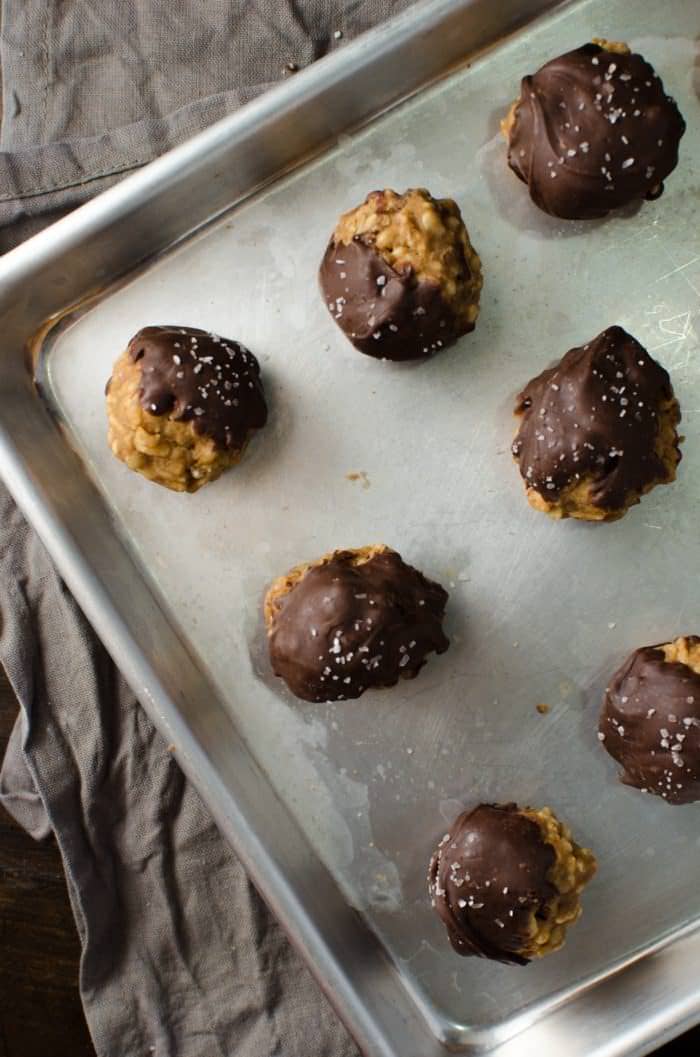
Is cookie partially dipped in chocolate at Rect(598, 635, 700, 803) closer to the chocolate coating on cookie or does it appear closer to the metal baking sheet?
the metal baking sheet

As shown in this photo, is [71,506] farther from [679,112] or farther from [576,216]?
[679,112]

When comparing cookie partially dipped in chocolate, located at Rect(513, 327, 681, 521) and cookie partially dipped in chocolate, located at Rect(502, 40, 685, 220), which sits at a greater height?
cookie partially dipped in chocolate, located at Rect(502, 40, 685, 220)

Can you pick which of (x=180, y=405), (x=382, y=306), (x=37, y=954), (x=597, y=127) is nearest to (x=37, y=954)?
(x=37, y=954)

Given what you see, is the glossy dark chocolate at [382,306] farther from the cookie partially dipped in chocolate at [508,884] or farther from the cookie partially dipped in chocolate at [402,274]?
the cookie partially dipped in chocolate at [508,884]

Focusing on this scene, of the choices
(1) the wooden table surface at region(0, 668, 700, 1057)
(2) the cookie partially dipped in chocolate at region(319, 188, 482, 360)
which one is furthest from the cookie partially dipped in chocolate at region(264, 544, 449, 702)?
(1) the wooden table surface at region(0, 668, 700, 1057)

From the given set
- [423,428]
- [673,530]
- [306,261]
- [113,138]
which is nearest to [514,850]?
[673,530]

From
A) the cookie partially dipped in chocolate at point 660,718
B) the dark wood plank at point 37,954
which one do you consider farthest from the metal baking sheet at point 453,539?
the dark wood plank at point 37,954
